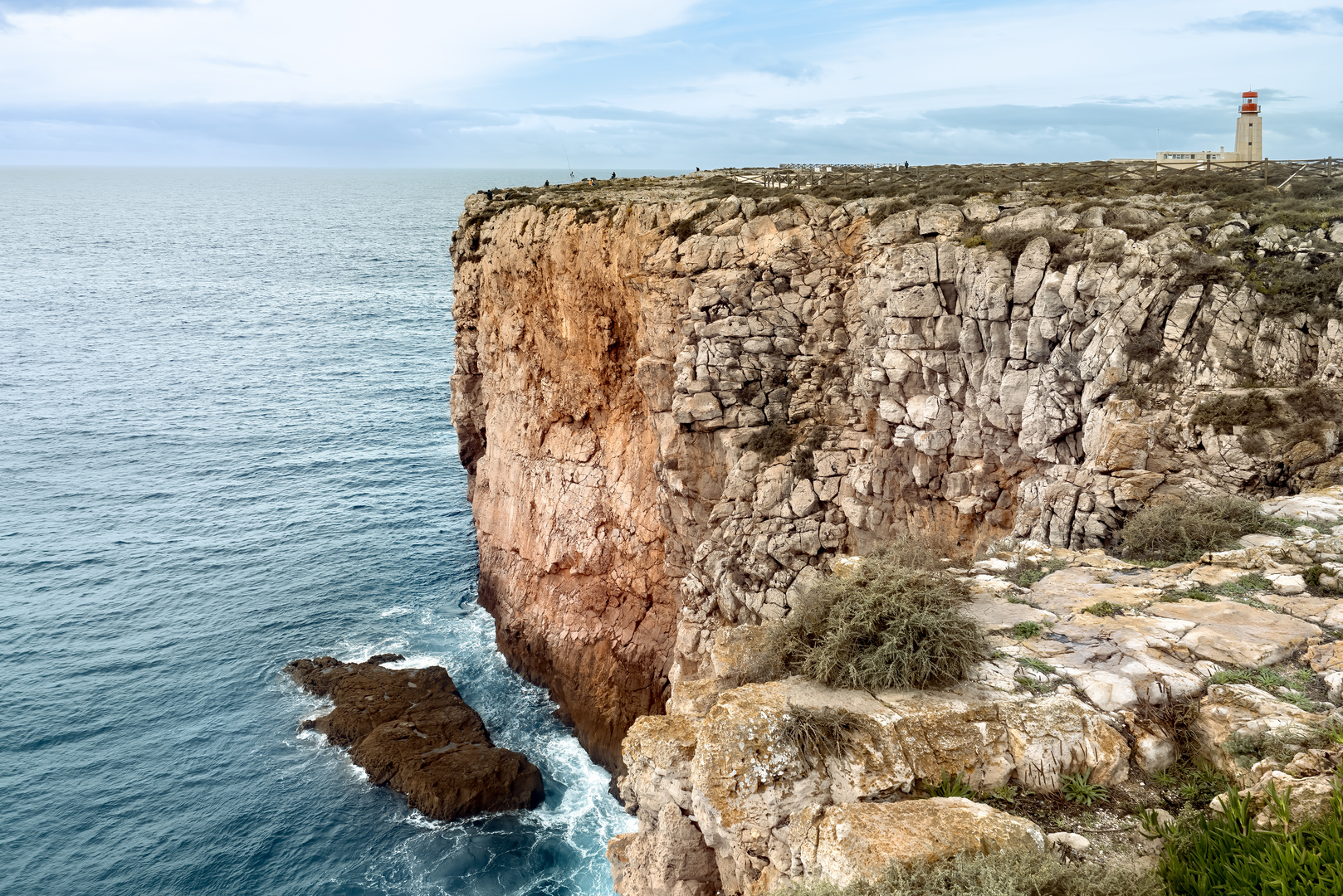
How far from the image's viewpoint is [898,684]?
9.87 meters

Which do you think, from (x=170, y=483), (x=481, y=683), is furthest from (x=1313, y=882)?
(x=170, y=483)

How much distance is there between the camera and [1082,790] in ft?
28.4

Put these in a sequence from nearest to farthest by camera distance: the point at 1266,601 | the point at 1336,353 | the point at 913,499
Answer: the point at 1266,601 → the point at 1336,353 → the point at 913,499

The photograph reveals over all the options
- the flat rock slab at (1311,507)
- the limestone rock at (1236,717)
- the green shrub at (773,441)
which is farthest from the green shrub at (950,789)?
the green shrub at (773,441)

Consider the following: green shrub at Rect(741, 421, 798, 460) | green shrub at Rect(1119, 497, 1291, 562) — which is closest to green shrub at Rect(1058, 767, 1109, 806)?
green shrub at Rect(1119, 497, 1291, 562)

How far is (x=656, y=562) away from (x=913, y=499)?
36.3 ft

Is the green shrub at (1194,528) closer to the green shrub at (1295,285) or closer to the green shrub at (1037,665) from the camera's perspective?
the green shrub at (1037,665)

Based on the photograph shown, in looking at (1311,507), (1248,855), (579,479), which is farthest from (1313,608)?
(579,479)

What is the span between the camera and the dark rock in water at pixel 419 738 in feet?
91.2

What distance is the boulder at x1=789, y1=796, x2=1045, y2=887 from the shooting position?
753 cm

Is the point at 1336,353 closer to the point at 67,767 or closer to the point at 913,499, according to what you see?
the point at 913,499

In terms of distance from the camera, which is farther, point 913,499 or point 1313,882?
point 913,499

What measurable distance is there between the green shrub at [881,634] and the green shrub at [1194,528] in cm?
526

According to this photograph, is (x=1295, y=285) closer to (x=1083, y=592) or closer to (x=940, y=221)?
(x=940, y=221)
